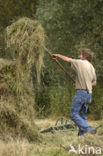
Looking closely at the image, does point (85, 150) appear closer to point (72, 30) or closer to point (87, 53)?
point (87, 53)

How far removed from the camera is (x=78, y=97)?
8023 mm

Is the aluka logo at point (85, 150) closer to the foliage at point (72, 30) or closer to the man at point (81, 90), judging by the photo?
the man at point (81, 90)

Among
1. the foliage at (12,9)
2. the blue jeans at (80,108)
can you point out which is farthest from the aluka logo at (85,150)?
the foliage at (12,9)

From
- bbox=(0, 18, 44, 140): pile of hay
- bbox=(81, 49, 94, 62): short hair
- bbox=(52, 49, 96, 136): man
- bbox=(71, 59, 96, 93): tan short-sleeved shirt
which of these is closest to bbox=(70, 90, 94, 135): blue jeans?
bbox=(52, 49, 96, 136): man

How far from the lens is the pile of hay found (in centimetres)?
773

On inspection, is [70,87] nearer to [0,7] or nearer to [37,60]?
[37,60]

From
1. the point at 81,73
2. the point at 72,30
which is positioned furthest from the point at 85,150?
the point at 72,30

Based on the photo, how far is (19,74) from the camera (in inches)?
307

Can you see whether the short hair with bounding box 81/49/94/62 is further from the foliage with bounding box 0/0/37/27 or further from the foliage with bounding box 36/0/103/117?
the foliage with bounding box 0/0/37/27

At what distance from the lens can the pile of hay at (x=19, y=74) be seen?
7727mm

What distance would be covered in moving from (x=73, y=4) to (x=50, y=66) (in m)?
2.63

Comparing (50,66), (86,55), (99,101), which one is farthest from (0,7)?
(86,55)

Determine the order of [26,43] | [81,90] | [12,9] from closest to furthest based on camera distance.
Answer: [26,43], [81,90], [12,9]

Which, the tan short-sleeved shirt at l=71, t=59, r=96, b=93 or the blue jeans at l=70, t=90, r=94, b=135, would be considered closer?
the blue jeans at l=70, t=90, r=94, b=135
